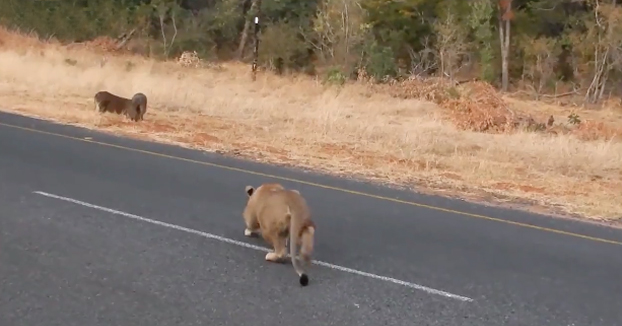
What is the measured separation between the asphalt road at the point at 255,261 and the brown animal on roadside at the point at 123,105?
5.95 metres

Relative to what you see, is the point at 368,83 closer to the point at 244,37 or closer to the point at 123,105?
→ the point at 123,105

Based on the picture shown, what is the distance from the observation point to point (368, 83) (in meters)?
28.9

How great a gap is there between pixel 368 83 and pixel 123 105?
42.3 feet

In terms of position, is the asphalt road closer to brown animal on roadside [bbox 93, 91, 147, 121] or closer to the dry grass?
the dry grass

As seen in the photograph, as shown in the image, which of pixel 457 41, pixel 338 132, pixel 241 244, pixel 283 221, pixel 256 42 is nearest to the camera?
pixel 283 221

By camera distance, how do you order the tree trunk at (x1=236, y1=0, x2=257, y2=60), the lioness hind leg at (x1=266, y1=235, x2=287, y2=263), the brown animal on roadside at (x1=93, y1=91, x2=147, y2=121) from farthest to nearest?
the tree trunk at (x1=236, y1=0, x2=257, y2=60) < the brown animal on roadside at (x1=93, y1=91, x2=147, y2=121) < the lioness hind leg at (x1=266, y1=235, x2=287, y2=263)

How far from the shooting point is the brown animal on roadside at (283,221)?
6.53 meters

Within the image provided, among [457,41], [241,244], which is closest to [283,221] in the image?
[241,244]

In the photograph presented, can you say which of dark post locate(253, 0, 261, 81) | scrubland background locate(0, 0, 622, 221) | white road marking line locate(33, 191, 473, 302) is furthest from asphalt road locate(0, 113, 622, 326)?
dark post locate(253, 0, 261, 81)

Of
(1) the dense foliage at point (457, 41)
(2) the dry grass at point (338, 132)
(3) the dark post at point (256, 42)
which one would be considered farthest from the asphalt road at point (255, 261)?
(3) the dark post at point (256, 42)

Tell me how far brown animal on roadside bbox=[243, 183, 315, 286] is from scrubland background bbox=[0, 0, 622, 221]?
5028 millimetres

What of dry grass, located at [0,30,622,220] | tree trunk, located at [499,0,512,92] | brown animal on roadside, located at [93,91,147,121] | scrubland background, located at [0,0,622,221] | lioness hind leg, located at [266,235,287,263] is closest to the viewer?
lioness hind leg, located at [266,235,287,263]

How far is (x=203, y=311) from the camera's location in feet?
19.0

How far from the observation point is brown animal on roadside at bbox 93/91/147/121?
17094 millimetres
